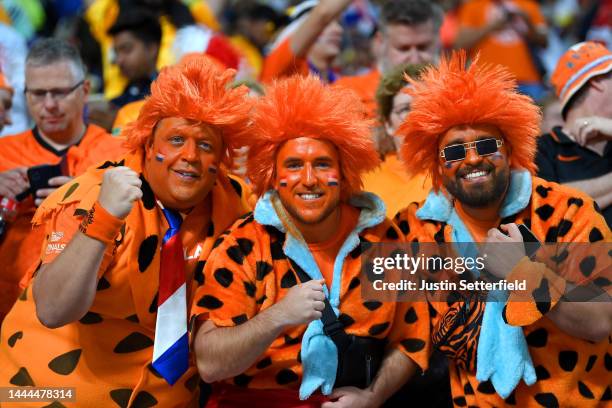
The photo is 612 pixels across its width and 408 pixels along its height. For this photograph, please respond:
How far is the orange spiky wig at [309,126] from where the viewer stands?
3.95 m

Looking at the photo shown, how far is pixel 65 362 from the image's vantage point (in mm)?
4023

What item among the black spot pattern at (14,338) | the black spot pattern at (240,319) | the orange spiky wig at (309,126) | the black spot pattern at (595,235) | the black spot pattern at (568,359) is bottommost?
the black spot pattern at (568,359)

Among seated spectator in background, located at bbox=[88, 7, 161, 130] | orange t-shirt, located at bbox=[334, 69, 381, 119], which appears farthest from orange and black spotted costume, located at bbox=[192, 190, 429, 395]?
seated spectator in background, located at bbox=[88, 7, 161, 130]

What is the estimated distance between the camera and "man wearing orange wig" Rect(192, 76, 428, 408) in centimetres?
388

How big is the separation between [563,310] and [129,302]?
1.84m

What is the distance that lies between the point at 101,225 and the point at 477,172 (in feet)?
5.28

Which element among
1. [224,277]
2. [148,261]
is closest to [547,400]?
[224,277]

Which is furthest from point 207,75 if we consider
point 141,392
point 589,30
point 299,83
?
point 589,30

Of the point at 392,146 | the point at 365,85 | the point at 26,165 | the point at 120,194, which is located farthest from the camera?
the point at 365,85

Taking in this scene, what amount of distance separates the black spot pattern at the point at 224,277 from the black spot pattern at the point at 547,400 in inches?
55.2

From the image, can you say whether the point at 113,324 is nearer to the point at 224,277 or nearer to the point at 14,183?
the point at 224,277

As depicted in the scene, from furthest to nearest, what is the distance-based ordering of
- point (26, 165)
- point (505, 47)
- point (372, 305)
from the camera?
point (505, 47) < point (26, 165) < point (372, 305)

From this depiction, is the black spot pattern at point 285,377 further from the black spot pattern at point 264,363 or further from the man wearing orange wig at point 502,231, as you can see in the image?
the man wearing orange wig at point 502,231

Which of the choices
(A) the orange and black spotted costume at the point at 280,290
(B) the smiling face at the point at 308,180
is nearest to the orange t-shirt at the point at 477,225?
(A) the orange and black spotted costume at the point at 280,290
